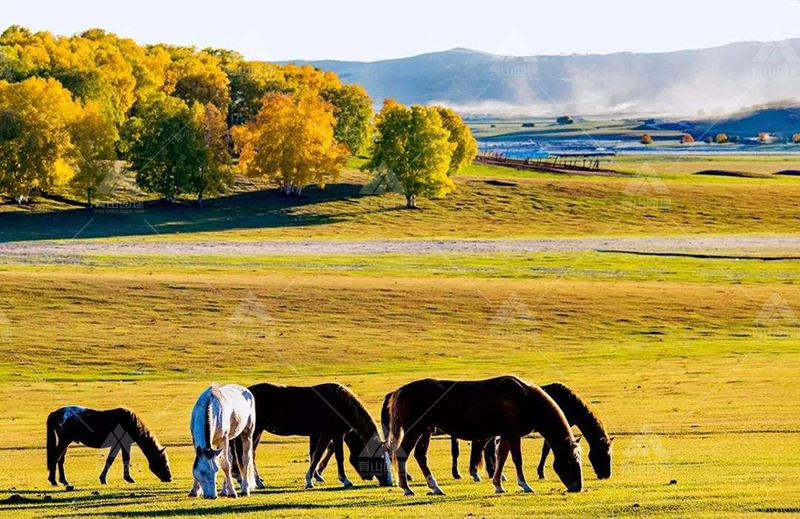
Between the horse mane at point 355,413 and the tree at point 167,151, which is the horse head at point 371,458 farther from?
the tree at point 167,151

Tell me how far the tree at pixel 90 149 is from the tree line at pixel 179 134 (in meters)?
0.10

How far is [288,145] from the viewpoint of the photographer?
122000mm

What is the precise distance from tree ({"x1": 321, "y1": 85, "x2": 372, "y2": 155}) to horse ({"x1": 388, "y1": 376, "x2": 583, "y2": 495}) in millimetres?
124654

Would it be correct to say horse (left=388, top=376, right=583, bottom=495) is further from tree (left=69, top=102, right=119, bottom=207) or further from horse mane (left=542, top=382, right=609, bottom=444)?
tree (left=69, top=102, right=119, bottom=207)

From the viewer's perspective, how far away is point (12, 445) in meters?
32.8

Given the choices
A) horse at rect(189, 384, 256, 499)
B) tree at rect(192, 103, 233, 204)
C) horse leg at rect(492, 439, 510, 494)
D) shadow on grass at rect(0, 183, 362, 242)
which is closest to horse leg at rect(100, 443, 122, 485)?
horse at rect(189, 384, 256, 499)

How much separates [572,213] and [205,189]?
34.5 meters

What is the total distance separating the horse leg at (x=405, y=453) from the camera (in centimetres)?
2225

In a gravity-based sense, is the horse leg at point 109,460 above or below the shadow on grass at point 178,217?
above

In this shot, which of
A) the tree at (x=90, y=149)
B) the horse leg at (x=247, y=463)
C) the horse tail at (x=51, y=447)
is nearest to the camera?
the horse leg at (x=247, y=463)

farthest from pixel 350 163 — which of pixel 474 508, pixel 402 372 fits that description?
pixel 474 508

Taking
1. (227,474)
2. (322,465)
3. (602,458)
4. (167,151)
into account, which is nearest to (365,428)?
(322,465)

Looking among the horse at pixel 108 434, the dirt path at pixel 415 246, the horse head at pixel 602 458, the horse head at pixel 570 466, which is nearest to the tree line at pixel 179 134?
the dirt path at pixel 415 246

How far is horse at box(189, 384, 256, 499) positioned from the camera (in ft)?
70.2
